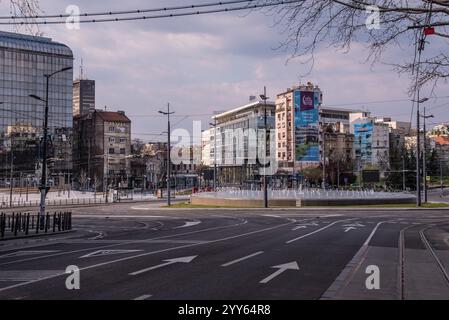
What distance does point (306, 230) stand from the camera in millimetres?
27797

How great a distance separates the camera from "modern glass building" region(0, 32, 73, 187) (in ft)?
443

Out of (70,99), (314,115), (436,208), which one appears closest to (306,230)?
(436,208)

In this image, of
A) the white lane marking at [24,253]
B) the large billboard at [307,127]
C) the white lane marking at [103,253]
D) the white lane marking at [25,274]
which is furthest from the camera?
the large billboard at [307,127]

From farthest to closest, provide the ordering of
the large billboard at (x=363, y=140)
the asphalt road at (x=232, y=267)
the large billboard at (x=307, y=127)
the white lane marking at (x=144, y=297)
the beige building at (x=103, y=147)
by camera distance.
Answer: the large billboard at (x=363, y=140), the beige building at (x=103, y=147), the large billboard at (x=307, y=127), the asphalt road at (x=232, y=267), the white lane marking at (x=144, y=297)

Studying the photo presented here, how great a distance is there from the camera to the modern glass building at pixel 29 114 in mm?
135000

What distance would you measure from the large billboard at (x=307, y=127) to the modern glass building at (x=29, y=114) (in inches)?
2175

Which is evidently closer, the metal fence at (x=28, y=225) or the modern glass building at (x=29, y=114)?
the metal fence at (x=28, y=225)

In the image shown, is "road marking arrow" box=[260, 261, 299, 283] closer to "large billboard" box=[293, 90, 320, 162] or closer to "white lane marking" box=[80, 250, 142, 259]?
"white lane marking" box=[80, 250, 142, 259]

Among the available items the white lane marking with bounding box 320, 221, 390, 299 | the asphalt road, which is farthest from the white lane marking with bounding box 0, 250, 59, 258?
the white lane marking with bounding box 320, 221, 390, 299

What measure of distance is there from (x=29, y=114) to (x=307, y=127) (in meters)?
71.8

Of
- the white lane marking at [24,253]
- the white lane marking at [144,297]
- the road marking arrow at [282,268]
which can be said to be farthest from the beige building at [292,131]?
the white lane marking at [144,297]

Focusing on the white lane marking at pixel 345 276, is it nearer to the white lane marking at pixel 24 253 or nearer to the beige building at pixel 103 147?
the white lane marking at pixel 24 253

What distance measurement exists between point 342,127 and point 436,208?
11541 cm

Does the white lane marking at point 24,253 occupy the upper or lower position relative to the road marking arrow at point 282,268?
lower
